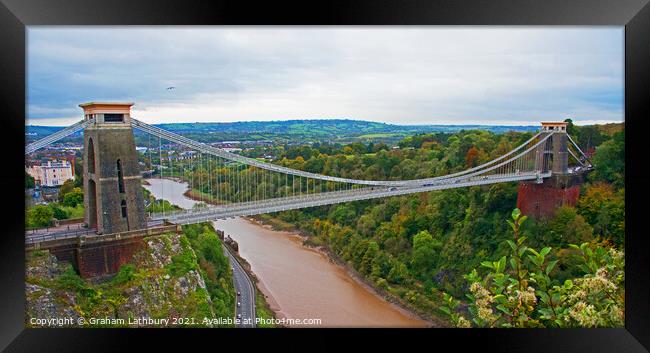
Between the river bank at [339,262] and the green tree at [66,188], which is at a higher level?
the green tree at [66,188]

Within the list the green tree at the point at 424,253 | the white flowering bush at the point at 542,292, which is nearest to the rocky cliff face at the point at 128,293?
the white flowering bush at the point at 542,292

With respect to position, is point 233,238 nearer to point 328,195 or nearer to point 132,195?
point 328,195

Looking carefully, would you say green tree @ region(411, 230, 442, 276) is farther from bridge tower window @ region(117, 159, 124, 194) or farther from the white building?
the white building

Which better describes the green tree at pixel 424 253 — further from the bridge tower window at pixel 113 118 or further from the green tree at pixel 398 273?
the bridge tower window at pixel 113 118

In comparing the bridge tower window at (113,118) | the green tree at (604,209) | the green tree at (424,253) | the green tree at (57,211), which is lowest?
the green tree at (424,253)

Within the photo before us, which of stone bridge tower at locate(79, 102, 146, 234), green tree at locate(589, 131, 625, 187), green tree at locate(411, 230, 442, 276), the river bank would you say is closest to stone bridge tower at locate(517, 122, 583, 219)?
green tree at locate(589, 131, 625, 187)

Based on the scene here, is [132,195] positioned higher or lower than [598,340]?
higher

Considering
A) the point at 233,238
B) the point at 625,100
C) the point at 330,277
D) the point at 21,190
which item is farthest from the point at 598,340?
the point at 233,238
